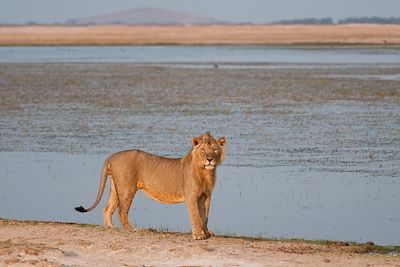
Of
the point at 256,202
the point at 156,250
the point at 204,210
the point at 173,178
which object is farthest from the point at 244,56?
the point at 156,250

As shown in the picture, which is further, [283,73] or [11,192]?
[283,73]

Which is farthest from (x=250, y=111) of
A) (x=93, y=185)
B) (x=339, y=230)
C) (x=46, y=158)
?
(x=339, y=230)

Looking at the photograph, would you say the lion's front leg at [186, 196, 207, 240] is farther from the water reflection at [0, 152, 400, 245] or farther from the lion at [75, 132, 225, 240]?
the water reflection at [0, 152, 400, 245]

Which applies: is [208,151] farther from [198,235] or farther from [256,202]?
[256,202]

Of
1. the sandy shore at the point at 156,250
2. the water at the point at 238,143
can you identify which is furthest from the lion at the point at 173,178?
the water at the point at 238,143

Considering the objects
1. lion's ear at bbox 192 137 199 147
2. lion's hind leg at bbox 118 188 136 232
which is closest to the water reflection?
lion's hind leg at bbox 118 188 136 232

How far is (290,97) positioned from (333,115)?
562cm

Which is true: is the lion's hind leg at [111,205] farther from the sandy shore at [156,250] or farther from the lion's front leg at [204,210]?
the lion's front leg at [204,210]

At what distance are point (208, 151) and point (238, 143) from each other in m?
9.96

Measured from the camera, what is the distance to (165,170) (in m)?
10.7

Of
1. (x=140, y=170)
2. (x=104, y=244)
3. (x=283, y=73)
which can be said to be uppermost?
(x=283, y=73)

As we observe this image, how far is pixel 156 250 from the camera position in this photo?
9.59 m

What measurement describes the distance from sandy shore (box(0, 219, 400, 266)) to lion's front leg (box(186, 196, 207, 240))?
107 mm

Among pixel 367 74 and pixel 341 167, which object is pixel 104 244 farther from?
pixel 367 74
